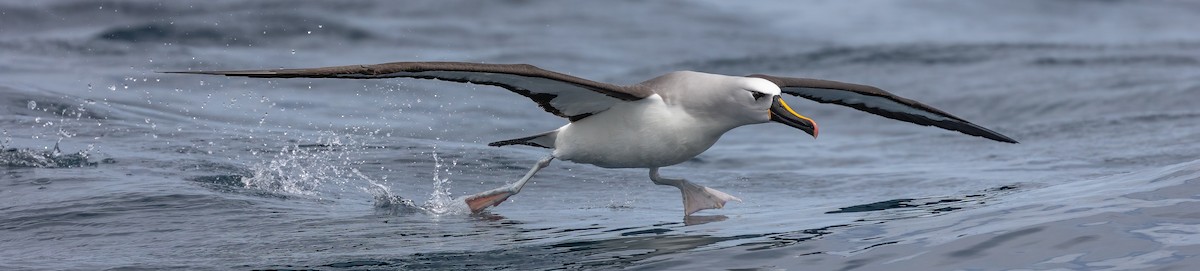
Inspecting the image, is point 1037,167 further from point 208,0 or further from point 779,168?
point 208,0

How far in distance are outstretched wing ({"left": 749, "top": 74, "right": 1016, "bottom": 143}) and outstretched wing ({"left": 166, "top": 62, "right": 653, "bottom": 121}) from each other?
4.38ft

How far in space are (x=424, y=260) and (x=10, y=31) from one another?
16.4 m

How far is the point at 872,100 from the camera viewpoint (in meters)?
10.7

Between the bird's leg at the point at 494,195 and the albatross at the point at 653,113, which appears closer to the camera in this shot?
the albatross at the point at 653,113

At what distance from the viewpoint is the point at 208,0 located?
958 inches

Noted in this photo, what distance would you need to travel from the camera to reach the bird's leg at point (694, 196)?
10.1 metres

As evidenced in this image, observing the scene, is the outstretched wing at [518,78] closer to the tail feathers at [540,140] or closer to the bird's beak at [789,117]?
the tail feathers at [540,140]

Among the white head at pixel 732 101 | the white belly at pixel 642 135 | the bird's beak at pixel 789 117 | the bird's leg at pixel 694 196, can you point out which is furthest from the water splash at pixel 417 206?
the bird's beak at pixel 789 117

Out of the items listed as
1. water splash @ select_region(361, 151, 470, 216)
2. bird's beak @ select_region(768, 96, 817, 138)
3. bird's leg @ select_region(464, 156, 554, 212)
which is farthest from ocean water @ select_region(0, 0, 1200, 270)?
bird's beak @ select_region(768, 96, 817, 138)

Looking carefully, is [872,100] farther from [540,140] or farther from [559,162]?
[559,162]

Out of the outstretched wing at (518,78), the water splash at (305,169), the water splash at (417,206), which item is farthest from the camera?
the water splash at (305,169)

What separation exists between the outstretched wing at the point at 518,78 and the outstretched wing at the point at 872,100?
133 centimetres

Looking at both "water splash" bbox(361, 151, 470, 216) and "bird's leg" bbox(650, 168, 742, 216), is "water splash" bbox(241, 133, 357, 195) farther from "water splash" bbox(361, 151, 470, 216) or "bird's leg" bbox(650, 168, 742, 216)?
"bird's leg" bbox(650, 168, 742, 216)

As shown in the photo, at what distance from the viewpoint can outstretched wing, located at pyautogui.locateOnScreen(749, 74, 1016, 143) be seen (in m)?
10.1
